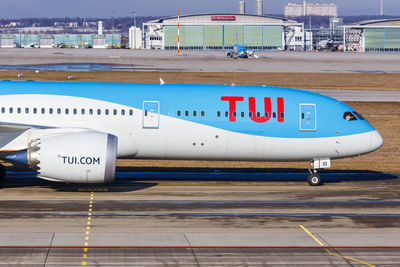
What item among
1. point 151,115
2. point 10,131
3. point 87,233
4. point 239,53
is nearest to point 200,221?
point 87,233

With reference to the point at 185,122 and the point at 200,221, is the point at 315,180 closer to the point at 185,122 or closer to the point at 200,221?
the point at 185,122

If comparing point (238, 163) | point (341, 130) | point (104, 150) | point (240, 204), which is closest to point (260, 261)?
point (240, 204)

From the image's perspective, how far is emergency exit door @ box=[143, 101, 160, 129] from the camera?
29672 mm

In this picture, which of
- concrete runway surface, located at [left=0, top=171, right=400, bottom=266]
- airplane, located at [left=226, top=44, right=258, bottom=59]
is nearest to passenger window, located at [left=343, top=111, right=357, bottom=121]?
concrete runway surface, located at [left=0, top=171, right=400, bottom=266]

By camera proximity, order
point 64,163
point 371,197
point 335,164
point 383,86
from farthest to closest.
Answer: point 383,86
point 335,164
point 371,197
point 64,163

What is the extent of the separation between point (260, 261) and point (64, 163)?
35.8 feet

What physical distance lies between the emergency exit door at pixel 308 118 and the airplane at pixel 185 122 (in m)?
0.05

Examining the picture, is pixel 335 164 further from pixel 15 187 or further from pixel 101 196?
pixel 15 187

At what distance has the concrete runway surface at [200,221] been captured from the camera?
2019cm

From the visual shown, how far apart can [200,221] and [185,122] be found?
666 cm

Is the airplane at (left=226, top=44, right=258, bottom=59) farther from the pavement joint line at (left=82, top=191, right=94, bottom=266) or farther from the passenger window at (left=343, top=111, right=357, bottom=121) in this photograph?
the pavement joint line at (left=82, top=191, right=94, bottom=266)

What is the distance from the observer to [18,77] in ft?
272

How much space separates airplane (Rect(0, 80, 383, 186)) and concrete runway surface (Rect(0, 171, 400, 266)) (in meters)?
1.77

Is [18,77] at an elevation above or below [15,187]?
above
